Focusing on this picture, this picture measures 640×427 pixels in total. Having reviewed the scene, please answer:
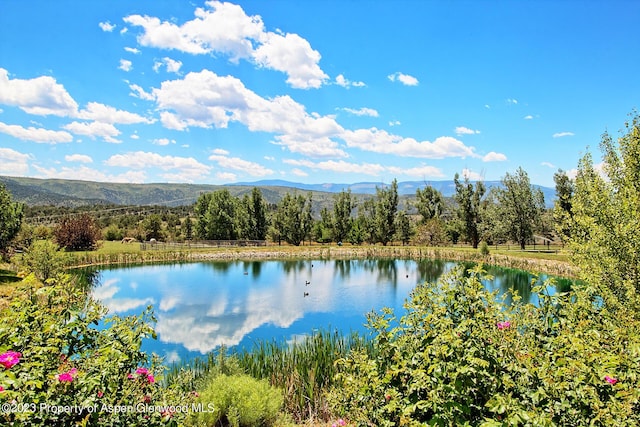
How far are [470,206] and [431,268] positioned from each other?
1553 centimetres

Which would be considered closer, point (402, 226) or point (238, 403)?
point (238, 403)

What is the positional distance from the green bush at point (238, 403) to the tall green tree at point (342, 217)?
47.3 metres

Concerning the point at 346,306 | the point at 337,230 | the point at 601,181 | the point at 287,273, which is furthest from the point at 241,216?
the point at 601,181

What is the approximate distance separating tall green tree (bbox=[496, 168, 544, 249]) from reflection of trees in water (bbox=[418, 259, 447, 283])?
991cm

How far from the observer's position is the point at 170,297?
2106 cm

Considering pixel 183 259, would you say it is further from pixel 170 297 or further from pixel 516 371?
pixel 516 371

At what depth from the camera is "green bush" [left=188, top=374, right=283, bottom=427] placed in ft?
17.0

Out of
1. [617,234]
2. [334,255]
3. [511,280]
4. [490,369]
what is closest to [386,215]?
[334,255]

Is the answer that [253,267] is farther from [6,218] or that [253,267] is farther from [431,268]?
[6,218]

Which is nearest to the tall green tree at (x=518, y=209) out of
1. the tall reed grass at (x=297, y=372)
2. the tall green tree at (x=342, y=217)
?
the tall green tree at (x=342, y=217)

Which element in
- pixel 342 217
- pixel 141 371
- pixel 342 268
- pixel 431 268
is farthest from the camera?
pixel 342 217

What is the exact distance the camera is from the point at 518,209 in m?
38.8

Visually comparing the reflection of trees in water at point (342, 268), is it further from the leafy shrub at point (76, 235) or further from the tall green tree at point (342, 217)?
the leafy shrub at point (76, 235)

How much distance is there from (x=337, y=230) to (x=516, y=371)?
5058cm
